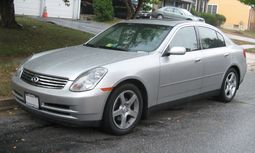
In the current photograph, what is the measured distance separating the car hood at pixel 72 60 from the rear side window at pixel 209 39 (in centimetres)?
164

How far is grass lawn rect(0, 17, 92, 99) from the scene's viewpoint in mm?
9141

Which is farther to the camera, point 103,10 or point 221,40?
point 103,10

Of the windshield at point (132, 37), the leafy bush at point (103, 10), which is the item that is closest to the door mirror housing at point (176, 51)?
the windshield at point (132, 37)

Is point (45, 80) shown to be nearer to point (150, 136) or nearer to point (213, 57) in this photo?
point (150, 136)

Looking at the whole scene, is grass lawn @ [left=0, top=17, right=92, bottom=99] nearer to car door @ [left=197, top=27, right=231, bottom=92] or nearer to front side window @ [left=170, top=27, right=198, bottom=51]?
front side window @ [left=170, top=27, right=198, bottom=51]

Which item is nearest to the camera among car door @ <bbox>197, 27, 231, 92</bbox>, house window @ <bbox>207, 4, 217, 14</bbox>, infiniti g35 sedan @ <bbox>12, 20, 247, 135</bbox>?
infiniti g35 sedan @ <bbox>12, 20, 247, 135</bbox>

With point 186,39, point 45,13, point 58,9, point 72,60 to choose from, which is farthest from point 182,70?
point 58,9

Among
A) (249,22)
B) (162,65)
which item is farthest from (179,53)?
(249,22)

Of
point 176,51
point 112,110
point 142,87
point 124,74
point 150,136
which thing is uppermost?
point 176,51

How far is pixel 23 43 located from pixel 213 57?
6306 mm

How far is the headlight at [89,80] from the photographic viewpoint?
204 inches

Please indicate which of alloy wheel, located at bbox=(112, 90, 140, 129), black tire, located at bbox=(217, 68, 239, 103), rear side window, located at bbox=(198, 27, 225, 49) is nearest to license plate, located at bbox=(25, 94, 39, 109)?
alloy wheel, located at bbox=(112, 90, 140, 129)

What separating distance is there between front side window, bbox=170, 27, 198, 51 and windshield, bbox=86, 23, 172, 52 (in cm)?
18

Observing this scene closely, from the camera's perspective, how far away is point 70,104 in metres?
5.13
